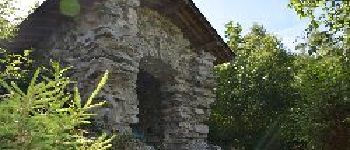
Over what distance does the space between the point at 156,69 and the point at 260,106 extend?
9.31 m

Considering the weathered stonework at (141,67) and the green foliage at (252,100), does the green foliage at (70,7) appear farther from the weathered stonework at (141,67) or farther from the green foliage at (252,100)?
the green foliage at (252,100)

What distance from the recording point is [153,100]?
11.5m

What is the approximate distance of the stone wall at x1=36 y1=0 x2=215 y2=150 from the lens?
889 cm

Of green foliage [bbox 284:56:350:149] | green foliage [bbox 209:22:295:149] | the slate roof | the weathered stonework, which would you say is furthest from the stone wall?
green foliage [bbox 209:22:295:149]

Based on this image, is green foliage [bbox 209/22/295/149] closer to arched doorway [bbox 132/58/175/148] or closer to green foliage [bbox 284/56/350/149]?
green foliage [bbox 284/56/350/149]

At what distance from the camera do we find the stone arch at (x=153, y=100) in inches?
422

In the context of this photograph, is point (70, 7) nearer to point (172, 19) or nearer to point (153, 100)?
point (172, 19)

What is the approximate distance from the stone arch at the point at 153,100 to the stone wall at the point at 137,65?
24 millimetres

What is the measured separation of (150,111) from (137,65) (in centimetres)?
234

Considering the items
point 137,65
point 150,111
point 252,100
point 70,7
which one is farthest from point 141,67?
point 252,100

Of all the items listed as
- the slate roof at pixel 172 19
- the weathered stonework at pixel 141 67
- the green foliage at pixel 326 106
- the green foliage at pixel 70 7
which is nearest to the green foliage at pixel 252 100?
the green foliage at pixel 326 106

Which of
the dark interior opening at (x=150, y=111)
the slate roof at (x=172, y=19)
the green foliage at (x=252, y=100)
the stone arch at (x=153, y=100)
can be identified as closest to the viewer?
the slate roof at (x=172, y=19)

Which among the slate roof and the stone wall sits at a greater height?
the slate roof

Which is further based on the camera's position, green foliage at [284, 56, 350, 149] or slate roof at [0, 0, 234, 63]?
green foliage at [284, 56, 350, 149]
